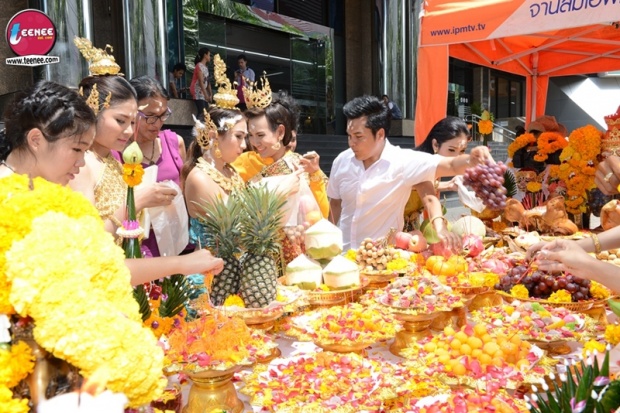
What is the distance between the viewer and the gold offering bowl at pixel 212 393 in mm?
1320

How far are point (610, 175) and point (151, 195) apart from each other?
2.16 metres

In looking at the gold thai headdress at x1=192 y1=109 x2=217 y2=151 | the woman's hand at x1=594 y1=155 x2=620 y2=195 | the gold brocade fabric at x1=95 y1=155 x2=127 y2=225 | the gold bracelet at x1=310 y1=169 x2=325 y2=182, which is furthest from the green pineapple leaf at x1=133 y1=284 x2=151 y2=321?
the woman's hand at x1=594 y1=155 x2=620 y2=195

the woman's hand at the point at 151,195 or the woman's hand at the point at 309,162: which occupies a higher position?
the woman's hand at the point at 309,162

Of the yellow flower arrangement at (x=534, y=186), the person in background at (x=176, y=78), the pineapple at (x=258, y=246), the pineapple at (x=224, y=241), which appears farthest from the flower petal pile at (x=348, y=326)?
the person in background at (x=176, y=78)

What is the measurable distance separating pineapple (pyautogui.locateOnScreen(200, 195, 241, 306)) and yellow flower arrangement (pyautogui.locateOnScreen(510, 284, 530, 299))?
1.04m

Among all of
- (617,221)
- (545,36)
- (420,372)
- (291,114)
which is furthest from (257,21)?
(420,372)

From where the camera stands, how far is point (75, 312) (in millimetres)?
729

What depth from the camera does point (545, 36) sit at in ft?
16.8

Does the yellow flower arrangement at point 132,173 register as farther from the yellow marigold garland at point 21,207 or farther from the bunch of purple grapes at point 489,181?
the bunch of purple grapes at point 489,181

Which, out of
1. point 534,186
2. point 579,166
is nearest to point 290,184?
point 579,166

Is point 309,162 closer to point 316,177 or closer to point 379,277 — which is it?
point 316,177

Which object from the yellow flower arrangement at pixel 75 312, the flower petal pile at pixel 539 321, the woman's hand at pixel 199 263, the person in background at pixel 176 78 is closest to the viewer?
the yellow flower arrangement at pixel 75 312

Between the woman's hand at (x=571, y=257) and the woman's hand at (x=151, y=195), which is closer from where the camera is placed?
the woman's hand at (x=571, y=257)

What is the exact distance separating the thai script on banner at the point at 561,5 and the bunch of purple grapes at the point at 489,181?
64.1 inches
